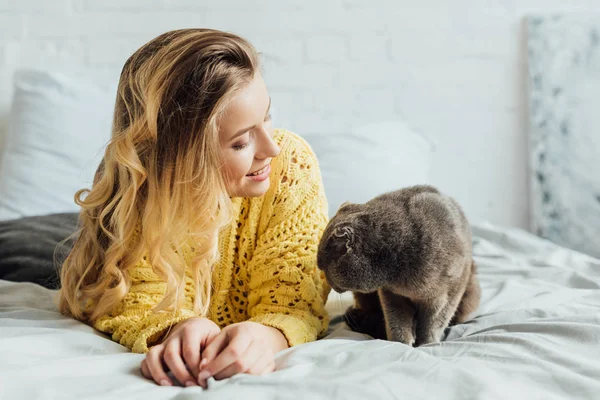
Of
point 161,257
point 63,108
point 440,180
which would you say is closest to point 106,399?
point 161,257

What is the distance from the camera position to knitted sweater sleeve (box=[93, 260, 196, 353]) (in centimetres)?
104

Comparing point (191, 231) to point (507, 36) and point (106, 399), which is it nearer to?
point (106, 399)

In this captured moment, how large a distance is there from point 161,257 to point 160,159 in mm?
164

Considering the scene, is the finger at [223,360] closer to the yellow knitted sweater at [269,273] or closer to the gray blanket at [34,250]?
the yellow knitted sweater at [269,273]

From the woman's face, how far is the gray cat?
6.2 inches

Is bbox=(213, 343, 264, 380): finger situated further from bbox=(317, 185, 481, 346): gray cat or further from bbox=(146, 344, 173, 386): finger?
bbox=(317, 185, 481, 346): gray cat

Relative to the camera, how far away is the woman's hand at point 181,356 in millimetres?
845

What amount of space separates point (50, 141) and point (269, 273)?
1.10 meters

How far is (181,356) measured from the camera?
893 mm

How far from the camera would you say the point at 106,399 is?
29.1 inches

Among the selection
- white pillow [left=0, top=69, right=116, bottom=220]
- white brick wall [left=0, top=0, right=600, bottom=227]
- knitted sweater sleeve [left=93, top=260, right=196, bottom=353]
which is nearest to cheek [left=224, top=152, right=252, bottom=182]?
knitted sweater sleeve [left=93, top=260, right=196, bottom=353]

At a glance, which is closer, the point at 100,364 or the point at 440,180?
the point at 100,364

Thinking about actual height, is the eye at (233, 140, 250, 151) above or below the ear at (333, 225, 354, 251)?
above

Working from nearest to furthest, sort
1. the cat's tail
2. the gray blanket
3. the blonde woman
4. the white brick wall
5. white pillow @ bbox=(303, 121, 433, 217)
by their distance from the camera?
the blonde woman, the cat's tail, the gray blanket, white pillow @ bbox=(303, 121, 433, 217), the white brick wall
